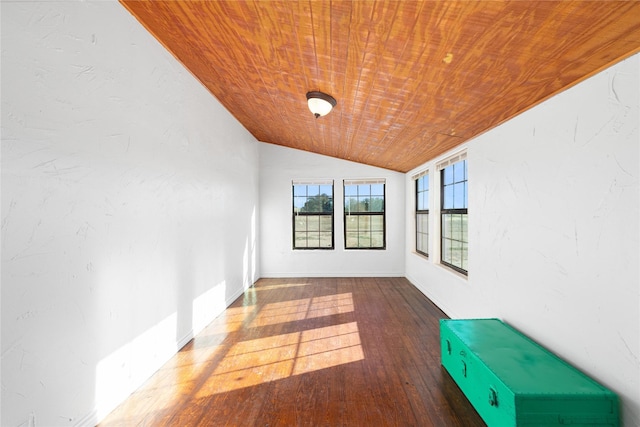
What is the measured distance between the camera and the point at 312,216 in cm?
623

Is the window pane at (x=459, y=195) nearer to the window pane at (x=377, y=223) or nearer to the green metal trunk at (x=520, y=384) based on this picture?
the green metal trunk at (x=520, y=384)

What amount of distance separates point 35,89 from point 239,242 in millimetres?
3421

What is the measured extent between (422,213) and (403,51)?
3.80m

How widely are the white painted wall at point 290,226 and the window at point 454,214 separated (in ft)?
5.95

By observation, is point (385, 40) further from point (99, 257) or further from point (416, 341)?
point (416, 341)

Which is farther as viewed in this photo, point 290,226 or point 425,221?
point 290,226

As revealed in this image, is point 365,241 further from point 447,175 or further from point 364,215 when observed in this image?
point 447,175

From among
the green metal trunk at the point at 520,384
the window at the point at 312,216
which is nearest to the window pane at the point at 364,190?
the window at the point at 312,216

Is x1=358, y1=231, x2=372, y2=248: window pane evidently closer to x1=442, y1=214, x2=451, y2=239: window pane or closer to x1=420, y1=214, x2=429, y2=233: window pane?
x1=420, y1=214, x2=429, y2=233: window pane

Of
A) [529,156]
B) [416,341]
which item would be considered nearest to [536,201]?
[529,156]

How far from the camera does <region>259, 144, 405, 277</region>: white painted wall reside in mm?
6047

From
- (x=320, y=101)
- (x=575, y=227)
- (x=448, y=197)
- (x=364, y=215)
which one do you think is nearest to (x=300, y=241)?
(x=364, y=215)

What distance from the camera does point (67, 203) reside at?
1.64m

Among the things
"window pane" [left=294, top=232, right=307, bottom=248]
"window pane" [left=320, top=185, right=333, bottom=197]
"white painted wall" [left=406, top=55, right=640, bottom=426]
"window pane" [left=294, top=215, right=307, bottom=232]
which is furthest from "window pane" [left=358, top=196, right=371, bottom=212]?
"white painted wall" [left=406, top=55, right=640, bottom=426]
